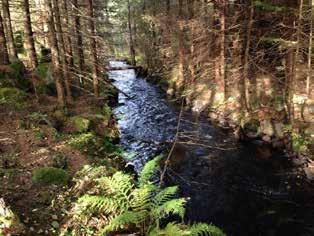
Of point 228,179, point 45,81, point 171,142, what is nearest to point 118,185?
point 228,179

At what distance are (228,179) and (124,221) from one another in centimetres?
627

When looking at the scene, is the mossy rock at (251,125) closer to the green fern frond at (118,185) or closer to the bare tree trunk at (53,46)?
the bare tree trunk at (53,46)

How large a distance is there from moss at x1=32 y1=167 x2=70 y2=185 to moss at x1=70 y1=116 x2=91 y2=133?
14.3 ft

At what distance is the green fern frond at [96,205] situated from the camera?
6789 millimetres

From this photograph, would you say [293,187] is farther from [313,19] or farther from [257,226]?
[313,19]

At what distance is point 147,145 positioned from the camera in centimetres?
1500

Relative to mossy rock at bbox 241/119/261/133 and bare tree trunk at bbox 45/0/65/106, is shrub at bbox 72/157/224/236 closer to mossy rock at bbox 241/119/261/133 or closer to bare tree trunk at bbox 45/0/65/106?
bare tree trunk at bbox 45/0/65/106

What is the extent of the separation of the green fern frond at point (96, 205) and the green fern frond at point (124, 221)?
395 mm

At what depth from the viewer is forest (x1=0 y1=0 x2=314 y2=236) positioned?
7293 mm

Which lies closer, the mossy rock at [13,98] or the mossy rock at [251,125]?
the mossy rock at [13,98]

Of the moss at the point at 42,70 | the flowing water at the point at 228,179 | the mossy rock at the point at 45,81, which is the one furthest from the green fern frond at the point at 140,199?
the moss at the point at 42,70

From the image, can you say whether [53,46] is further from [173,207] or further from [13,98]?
[173,207]

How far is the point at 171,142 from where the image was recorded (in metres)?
15.2

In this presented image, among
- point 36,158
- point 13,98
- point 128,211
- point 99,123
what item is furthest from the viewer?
point 99,123
